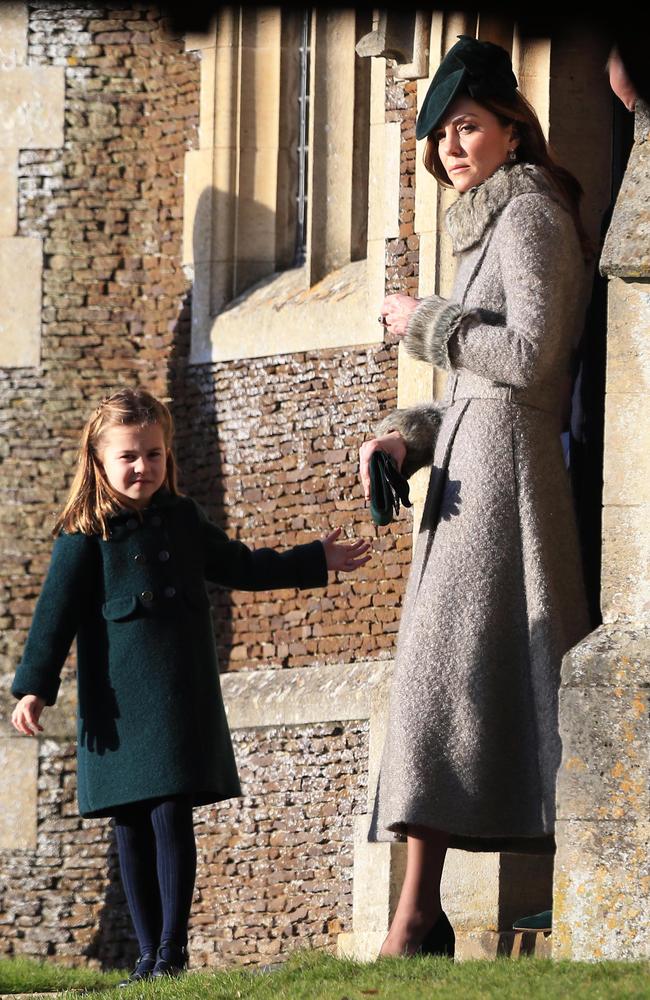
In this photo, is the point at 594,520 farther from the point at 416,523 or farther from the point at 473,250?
the point at 416,523

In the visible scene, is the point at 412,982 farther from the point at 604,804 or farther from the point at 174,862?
the point at 174,862

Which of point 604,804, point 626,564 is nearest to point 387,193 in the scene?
point 626,564

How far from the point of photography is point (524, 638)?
215 inches

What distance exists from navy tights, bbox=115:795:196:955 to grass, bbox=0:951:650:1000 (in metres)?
0.25

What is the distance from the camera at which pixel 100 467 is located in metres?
6.16

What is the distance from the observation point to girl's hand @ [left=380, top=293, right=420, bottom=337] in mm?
5660

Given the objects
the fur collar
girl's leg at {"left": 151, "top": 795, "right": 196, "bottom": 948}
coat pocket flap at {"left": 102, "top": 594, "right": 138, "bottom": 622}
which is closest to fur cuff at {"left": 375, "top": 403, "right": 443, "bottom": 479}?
the fur collar

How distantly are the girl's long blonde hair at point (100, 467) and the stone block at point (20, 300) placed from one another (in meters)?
5.22

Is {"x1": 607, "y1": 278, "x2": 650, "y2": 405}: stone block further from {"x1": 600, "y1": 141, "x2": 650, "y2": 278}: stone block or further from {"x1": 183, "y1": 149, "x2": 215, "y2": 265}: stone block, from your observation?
{"x1": 183, "y1": 149, "x2": 215, "y2": 265}: stone block

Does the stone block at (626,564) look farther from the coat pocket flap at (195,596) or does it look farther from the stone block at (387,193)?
the stone block at (387,193)

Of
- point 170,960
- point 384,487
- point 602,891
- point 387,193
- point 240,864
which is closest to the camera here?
point 602,891

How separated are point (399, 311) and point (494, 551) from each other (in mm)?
717

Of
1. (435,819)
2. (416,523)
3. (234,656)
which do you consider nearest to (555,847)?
(435,819)

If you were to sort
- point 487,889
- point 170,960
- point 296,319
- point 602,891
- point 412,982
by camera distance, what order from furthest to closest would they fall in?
point 296,319, point 487,889, point 170,960, point 602,891, point 412,982
